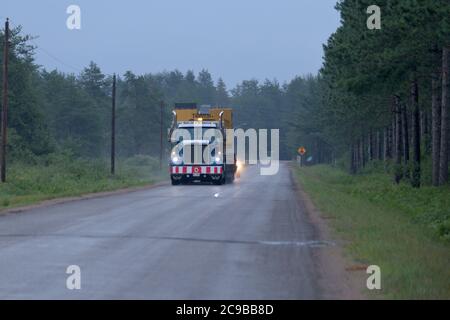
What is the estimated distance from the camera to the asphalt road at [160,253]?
1191 cm

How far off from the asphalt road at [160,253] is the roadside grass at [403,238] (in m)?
0.99

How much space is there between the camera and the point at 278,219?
24875mm

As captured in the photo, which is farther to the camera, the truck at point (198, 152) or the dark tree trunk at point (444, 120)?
the truck at point (198, 152)

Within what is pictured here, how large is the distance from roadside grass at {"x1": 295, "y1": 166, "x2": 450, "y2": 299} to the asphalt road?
0.99 metres

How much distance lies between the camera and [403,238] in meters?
18.1

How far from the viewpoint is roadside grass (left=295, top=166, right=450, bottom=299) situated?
12.2m

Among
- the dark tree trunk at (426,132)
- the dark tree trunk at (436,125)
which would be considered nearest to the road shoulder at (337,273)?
the dark tree trunk at (436,125)

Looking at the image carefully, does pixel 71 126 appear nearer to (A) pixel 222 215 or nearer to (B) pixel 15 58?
(B) pixel 15 58

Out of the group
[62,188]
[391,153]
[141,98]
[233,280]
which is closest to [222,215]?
[233,280]

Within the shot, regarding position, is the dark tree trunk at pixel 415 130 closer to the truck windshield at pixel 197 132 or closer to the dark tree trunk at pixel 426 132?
the dark tree trunk at pixel 426 132

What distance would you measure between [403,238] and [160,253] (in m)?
5.34

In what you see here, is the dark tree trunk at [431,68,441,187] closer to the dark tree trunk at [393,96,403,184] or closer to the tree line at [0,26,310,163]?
the dark tree trunk at [393,96,403,184]

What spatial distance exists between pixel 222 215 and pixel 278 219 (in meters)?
1.76

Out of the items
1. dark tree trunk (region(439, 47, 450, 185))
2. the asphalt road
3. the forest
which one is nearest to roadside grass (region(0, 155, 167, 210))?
the asphalt road
